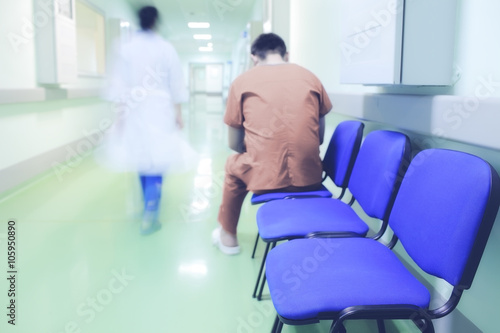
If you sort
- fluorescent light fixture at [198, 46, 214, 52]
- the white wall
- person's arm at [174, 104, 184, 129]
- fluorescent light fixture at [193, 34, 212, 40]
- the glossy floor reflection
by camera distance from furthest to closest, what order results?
fluorescent light fixture at [198, 46, 214, 52], fluorescent light fixture at [193, 34, 212, 40], the white wall, person's arm at [174, 104, 184, 129], the glossy floor reflection

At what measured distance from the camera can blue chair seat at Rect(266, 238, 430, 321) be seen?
3.29 feet

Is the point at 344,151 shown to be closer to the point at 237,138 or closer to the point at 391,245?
the point at 237,138

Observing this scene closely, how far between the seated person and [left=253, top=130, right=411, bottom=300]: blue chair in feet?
0.69

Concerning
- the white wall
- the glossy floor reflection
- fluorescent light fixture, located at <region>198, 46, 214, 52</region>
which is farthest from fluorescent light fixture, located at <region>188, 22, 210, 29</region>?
the glossy floor reflection

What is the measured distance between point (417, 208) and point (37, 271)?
1.92 metres

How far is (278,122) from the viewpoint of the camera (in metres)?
1.96

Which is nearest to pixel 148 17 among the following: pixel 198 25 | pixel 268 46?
pixel 268 46

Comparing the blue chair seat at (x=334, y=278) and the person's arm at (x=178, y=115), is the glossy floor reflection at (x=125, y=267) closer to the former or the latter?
the blue chair seat at (x=334, y=278)

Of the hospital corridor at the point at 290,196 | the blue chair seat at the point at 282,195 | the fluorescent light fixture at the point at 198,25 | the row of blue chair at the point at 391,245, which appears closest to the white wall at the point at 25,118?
the hospital corridor at the point at 290,196

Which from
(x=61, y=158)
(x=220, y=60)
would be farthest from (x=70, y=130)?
(x=220, y=60)

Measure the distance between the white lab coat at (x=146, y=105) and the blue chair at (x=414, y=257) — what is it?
168 centimetres

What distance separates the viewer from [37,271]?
217 centimetres

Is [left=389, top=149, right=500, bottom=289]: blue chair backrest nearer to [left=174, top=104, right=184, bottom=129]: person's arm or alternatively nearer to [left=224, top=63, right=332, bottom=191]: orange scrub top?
[left=224, top=63, right=332, bottom=191]: orange scrub top

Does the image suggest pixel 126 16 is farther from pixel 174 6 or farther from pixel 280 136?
pixel 280 136
